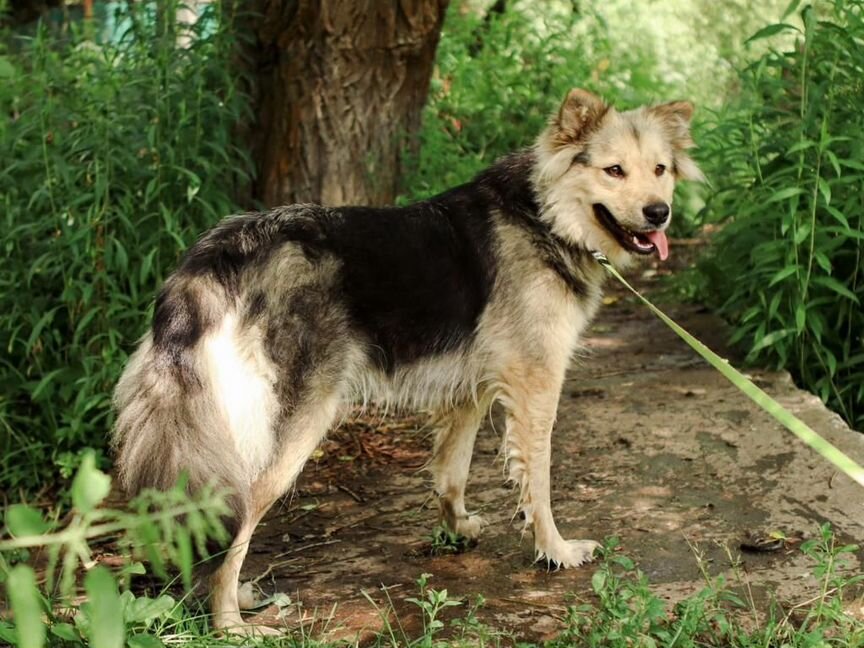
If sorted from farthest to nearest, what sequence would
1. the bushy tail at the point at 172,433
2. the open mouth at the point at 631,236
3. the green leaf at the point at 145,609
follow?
the open mouth at the point at 631,236 < the bushy tail at the point at 172,433 < the green leaf at the point at 145,609

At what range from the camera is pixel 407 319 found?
4305 mm

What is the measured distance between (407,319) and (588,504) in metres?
1.52

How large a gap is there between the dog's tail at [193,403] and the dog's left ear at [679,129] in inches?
88.5

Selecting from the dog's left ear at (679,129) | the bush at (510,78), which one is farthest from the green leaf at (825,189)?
the bush at (510,78)

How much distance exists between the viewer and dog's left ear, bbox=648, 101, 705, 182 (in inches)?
189

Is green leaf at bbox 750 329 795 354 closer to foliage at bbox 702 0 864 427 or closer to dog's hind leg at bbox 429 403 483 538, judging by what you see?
foliage at bbox 702 0 864 427

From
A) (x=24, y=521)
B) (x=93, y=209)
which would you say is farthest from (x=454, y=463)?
(x=24, y=521)

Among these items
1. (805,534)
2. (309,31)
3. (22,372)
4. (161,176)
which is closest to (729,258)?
(805,534)

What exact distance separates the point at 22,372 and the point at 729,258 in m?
4.55

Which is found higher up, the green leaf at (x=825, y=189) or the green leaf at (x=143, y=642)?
the green leaf at (x=825, y=189)

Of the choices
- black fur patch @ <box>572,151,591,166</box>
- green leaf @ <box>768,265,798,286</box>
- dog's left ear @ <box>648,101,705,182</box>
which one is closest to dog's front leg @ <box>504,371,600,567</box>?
black fur patch @ <box>572,151,591,166</box>

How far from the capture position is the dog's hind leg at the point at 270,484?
3.88 metres

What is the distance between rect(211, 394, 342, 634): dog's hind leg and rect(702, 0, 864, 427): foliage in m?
2.94

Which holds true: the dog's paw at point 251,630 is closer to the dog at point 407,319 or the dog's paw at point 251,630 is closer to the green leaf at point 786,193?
the dog at point 407,319
